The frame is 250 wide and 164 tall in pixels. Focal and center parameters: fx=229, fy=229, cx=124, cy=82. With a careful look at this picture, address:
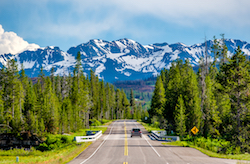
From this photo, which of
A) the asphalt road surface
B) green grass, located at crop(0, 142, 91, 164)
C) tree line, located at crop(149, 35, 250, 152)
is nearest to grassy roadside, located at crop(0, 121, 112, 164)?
green grass, located at crop(0, 142, 91, 164)

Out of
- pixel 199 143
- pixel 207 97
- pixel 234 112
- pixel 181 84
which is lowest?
pixel 199 143

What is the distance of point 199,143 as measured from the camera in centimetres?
3086

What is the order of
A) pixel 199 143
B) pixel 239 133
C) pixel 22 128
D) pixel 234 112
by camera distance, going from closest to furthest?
pixel 239 133, pixel 234 112, pixel 199 143, pixel 22 128

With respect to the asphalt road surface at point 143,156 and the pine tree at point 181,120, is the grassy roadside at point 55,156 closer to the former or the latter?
the asphalt road surface at point 143,156

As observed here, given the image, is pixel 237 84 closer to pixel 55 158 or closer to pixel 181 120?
pixel 181 120

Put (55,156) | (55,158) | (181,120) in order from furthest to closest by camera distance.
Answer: (181,120), (55,156), (55,158)

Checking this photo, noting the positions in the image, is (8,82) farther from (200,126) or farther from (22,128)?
(200,126)

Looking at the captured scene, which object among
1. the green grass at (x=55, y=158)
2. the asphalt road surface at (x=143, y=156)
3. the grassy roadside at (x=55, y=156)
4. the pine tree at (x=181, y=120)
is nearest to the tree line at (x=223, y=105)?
the pine tree at (x=181, y=120)

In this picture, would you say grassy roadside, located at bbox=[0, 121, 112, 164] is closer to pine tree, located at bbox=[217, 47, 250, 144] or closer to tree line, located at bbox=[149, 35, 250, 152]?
tree line, located at bbox=[149, 35, 250, 152]

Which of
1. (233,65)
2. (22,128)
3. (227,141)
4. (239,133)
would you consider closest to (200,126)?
(227,141)

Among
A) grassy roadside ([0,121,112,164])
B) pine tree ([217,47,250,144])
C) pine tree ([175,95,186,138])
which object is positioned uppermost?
pine tree ([217,47,250,144])

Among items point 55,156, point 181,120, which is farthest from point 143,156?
point 181,120

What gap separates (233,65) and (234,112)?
583 cm

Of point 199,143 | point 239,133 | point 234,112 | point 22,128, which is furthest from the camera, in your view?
point 22,128
